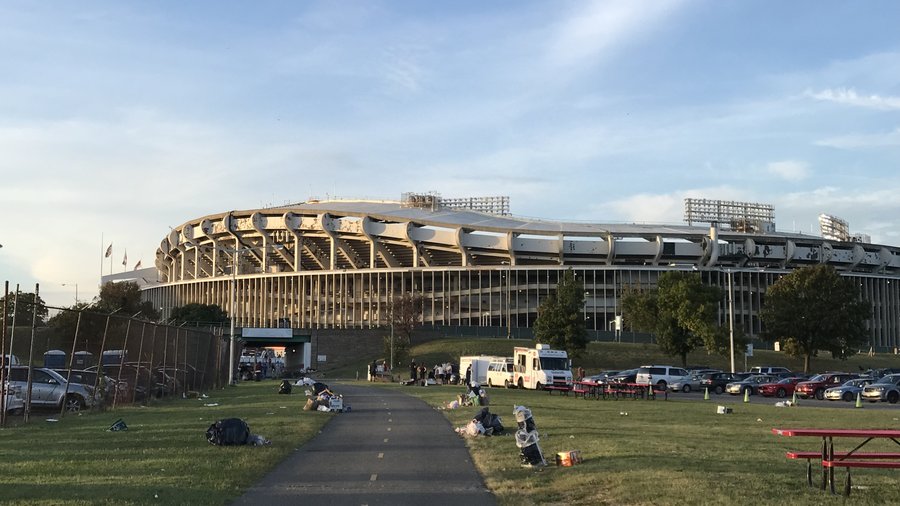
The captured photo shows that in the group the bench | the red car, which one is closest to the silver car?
the bench

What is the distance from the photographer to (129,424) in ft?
72.5

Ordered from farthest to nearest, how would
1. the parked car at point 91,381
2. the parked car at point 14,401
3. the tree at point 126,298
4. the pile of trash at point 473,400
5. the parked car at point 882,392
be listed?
the tree at point 126,298
the parked car at point 882,392
the pile of trash at point 473,400
the parked car at point 91,381
the parked car at point 14,401

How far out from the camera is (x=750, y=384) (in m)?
51.6

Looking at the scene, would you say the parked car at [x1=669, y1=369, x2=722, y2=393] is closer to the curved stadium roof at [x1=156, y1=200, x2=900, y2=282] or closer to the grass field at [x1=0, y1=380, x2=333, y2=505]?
the grass field at [x1=0, y1=380, x2=333, y2=505]

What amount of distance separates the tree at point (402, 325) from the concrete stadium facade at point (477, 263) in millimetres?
11595

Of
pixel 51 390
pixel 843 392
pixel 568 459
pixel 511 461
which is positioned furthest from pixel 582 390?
pixel 568 459

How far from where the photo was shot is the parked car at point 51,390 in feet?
88.5

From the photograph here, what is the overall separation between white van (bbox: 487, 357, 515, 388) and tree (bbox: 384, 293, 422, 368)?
2300 centimetres

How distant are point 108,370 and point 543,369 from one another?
25430 millimetres

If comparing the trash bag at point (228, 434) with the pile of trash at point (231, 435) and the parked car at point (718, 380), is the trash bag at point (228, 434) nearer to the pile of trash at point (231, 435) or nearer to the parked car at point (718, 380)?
the pile of trash at point (231, 435)

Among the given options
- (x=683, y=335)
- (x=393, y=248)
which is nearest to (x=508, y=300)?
(x=393, y=248)

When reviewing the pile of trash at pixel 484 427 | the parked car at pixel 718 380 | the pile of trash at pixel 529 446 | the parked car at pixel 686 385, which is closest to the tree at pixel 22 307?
the pile of trash at pixel 484 427

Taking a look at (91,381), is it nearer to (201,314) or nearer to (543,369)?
(543,369)

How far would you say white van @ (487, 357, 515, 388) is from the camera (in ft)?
182
